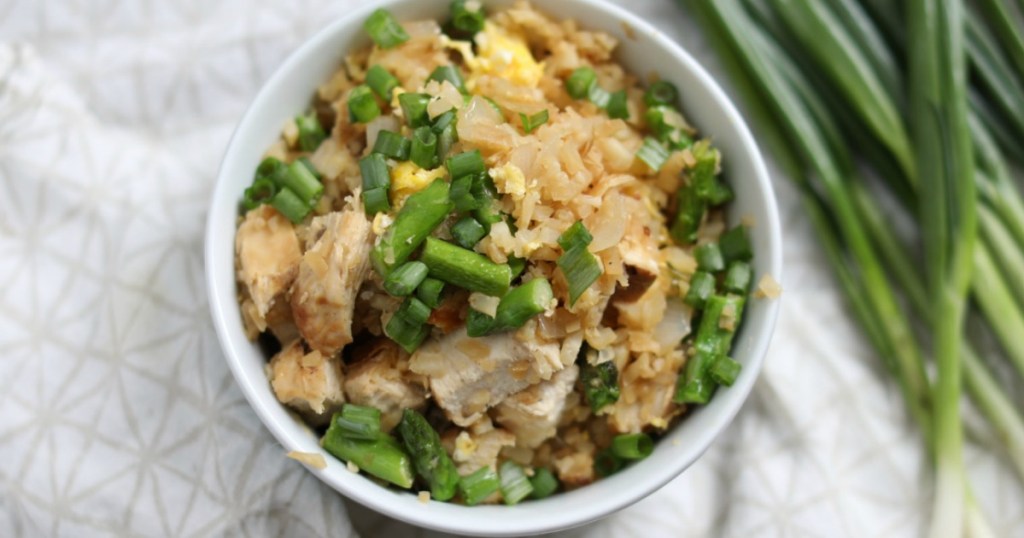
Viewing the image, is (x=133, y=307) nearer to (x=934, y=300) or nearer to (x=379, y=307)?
(x=379, y=307)

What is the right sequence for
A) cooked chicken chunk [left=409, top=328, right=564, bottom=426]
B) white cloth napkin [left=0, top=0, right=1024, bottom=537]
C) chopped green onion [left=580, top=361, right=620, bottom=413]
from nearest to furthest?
1. cooked chicken chunk [left=409, top=328, right=564, bottom=426]
2. chopped green onion [left=580, top=361, right=620, bottom=413]
3. white cloth napkin [left=0, top=0, right=1024, bottom=537]

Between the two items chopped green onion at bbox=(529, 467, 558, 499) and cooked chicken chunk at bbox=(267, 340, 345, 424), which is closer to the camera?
cooked chicken chunk at bbox=(267, 340, 345, 424)

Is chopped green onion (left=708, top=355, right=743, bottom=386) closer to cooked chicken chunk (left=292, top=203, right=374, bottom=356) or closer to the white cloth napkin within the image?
the white cloth napkin

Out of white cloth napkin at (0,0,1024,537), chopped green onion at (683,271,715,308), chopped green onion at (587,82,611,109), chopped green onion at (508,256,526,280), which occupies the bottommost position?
white cloth napkin at (0,0,1024,537)

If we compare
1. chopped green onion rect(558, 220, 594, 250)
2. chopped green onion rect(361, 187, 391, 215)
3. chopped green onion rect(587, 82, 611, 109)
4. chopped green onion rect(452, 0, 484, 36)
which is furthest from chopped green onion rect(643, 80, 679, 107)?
chopped green onion rect(361, 187, 391, 215)

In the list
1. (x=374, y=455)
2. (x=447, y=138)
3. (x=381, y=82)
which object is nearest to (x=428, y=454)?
(x=374, y=455)

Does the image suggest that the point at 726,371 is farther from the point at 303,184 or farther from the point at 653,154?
the point at 303,184

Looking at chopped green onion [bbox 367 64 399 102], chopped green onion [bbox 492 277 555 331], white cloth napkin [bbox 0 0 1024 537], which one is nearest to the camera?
chopped green onion [bbox 492 277 555 331]
